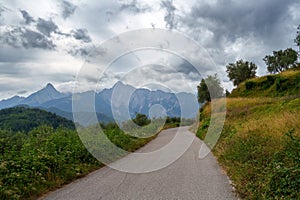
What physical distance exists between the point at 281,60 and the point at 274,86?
34179 mm

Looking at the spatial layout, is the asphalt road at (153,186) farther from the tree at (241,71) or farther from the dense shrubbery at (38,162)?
the tree at (241,71)

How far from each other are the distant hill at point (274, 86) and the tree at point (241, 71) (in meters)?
23.1

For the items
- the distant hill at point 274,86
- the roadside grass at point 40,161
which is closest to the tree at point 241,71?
the distant hill at point 274,86

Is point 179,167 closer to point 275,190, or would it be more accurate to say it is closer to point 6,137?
point 275,190

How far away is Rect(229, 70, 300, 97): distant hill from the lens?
133ft

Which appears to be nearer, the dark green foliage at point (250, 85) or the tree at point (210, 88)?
the dark green foliage at point (250, 85)

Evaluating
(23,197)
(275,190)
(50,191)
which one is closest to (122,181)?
(50,191)

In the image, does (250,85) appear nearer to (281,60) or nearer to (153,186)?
(281,60)

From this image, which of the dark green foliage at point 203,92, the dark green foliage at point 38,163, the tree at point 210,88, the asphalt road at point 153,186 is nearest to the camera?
the asphalt road at point 153,186

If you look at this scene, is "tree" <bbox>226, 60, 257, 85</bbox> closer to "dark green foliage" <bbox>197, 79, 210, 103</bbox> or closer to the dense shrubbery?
"dark green foliage" <bbox>197, 79, 210, 103</bbox>

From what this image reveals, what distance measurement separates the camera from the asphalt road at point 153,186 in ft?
22.9

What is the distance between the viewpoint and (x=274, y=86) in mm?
45875

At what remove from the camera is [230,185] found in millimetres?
7777

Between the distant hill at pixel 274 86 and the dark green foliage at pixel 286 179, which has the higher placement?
the distant hill at pixel 274 86
